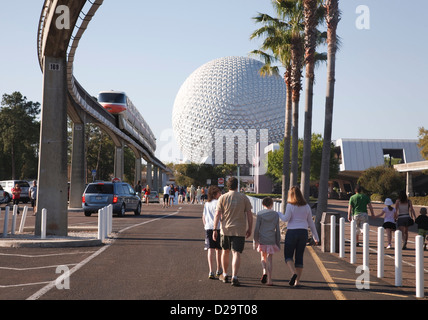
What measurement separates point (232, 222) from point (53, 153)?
9.01m

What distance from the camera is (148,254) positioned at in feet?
43.9

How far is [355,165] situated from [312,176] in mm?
11420

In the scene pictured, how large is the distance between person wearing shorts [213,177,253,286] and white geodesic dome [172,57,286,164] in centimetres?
9906

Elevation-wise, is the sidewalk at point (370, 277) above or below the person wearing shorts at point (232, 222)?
below

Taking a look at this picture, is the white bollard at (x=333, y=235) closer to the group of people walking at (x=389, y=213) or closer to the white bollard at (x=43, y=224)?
the group of people walking at (x=389, y=213)

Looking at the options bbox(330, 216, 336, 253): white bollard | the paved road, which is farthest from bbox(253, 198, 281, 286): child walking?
bbox(330, 216, 336, 253): white bollard

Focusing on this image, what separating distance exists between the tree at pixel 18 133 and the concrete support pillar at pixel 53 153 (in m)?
66.9

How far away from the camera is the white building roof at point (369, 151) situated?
8625cm

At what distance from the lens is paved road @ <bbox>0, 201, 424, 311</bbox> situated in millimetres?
8387

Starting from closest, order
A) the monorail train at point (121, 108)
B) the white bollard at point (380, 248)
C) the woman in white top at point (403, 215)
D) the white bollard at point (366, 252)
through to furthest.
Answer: the white bollard at point (380, 248) < the white bollard at point (366, 252) < the woman in white top at point (403, 215) < the monorail train at point (121, 108)

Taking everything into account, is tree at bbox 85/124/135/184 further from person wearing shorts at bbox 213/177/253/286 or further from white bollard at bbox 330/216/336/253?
person wearing shorts at bbox 213/177/253/286

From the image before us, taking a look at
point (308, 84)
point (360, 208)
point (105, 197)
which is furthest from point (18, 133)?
point (360, 208)

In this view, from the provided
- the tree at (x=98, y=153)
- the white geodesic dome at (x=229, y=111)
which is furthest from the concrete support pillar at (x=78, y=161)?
the white geodesic dome at (x=229, y=111)
